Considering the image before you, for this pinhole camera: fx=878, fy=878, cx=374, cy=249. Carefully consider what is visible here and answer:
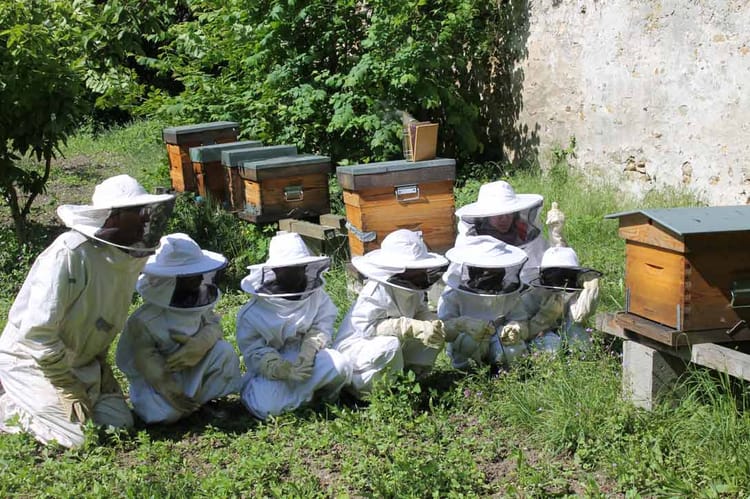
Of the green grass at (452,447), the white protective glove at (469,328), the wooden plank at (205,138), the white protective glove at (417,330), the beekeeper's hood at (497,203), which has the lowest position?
the green grass at (452,447)

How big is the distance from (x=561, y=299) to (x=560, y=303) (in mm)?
25

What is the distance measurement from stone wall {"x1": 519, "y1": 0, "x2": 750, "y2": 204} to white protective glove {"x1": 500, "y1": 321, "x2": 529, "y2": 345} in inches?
139

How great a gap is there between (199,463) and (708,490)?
2.32m

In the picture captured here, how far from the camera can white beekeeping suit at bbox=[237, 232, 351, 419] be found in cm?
466

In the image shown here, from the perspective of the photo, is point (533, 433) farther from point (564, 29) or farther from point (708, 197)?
point (564, 29)

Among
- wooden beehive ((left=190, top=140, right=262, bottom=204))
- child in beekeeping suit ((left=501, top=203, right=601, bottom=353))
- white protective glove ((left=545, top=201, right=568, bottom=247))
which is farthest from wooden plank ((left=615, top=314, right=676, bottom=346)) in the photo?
wooden beehive ((left=190, top=140, right=262, bottom=204))

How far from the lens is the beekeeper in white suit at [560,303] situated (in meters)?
5.00

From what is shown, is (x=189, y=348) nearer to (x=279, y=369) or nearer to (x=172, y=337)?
(x=172, y=337)

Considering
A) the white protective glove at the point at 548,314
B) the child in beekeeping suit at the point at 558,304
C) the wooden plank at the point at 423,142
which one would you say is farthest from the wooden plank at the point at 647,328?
the wooden plank at the point at 423,142

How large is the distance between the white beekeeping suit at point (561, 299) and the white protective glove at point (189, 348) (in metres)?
1.86

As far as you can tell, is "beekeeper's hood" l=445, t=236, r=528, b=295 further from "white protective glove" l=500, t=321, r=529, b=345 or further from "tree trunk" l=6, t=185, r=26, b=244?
"tree trunk" l=6, t=185, r=26, b=244

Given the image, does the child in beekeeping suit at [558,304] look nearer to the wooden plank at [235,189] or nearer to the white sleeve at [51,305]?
the white sleeve at [51,305]

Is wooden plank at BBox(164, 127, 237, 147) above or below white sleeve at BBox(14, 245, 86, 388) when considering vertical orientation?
above

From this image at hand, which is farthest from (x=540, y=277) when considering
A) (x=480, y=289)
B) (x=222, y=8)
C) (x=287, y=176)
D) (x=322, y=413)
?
(x=222, y=8)
